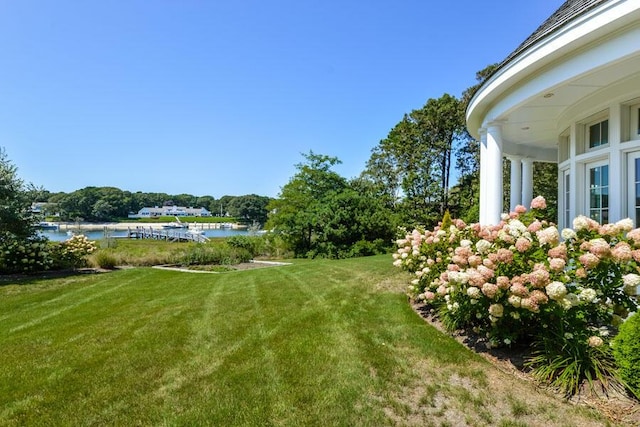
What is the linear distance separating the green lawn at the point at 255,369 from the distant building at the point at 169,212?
108 m

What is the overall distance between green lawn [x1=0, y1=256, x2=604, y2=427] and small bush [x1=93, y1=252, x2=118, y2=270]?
5.88m

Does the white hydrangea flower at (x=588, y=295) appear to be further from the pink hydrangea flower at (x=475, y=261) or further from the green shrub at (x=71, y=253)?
the green shrub at (x=71, y=253)

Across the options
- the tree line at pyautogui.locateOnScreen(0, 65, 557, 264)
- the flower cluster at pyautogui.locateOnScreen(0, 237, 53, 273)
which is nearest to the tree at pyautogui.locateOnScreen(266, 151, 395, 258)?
the tree line at pyautogui.locateOnScreen(0, 65, 557, 264)

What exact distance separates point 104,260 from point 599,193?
45.3 ft

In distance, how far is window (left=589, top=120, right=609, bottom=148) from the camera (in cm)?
554

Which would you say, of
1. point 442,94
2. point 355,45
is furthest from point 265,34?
point 442,94

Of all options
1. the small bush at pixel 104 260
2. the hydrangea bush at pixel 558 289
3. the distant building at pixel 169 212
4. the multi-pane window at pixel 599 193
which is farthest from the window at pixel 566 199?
the distant building at pixel 169 212

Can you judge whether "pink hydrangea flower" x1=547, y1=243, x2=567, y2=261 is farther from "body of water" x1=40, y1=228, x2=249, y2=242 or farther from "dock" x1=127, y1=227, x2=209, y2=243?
"dock" x1=127, y1=227, x2=209, y2=243

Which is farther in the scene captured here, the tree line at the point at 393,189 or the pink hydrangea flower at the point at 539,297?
the tree line at the point at 393,189

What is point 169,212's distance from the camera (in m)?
113

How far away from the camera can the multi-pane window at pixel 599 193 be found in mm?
5523

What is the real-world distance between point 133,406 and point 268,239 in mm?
16390

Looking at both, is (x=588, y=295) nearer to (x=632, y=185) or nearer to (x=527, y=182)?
(x=632, y=185)

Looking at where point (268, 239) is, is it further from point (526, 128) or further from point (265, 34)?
point (526, 128)
